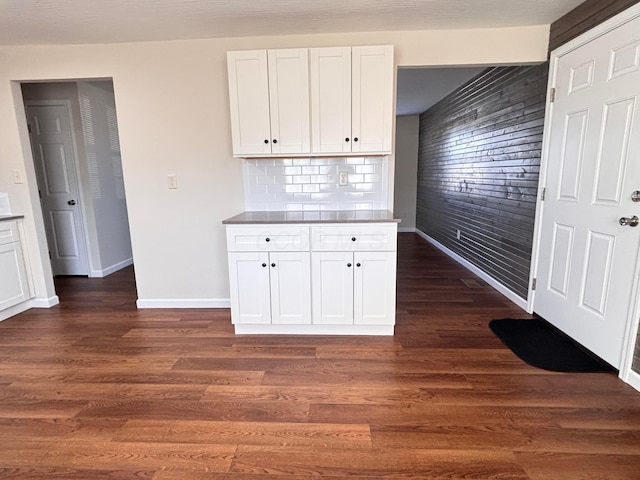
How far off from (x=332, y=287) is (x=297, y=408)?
94 cm

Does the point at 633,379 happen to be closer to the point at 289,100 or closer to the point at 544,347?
the point at 544,347

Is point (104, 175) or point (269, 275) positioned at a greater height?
point (104, 175)

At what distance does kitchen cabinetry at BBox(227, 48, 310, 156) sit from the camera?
8.23 feet

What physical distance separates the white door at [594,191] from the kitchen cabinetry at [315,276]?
4.16ft

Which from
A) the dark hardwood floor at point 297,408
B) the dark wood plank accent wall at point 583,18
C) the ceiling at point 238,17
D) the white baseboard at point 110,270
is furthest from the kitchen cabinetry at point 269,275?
the white baseboard at point 110,270

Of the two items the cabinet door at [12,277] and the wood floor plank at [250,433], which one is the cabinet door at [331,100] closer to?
the wood floor plank at [250,433]

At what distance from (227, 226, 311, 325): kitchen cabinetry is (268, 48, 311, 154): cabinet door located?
0.69 metres

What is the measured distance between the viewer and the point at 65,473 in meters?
1.42

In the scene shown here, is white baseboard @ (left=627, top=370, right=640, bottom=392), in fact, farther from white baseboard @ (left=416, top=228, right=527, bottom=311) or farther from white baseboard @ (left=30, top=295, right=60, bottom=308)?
white baseboard @ (left=30, top=295, right=60, bottom=308)

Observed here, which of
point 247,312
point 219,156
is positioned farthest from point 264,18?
point 247,312

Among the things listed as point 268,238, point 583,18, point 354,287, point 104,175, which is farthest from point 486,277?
point 104,175

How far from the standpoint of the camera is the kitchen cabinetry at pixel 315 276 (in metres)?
2.46

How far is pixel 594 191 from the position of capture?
2.20 metres

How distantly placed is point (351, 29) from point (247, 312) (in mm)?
2334
